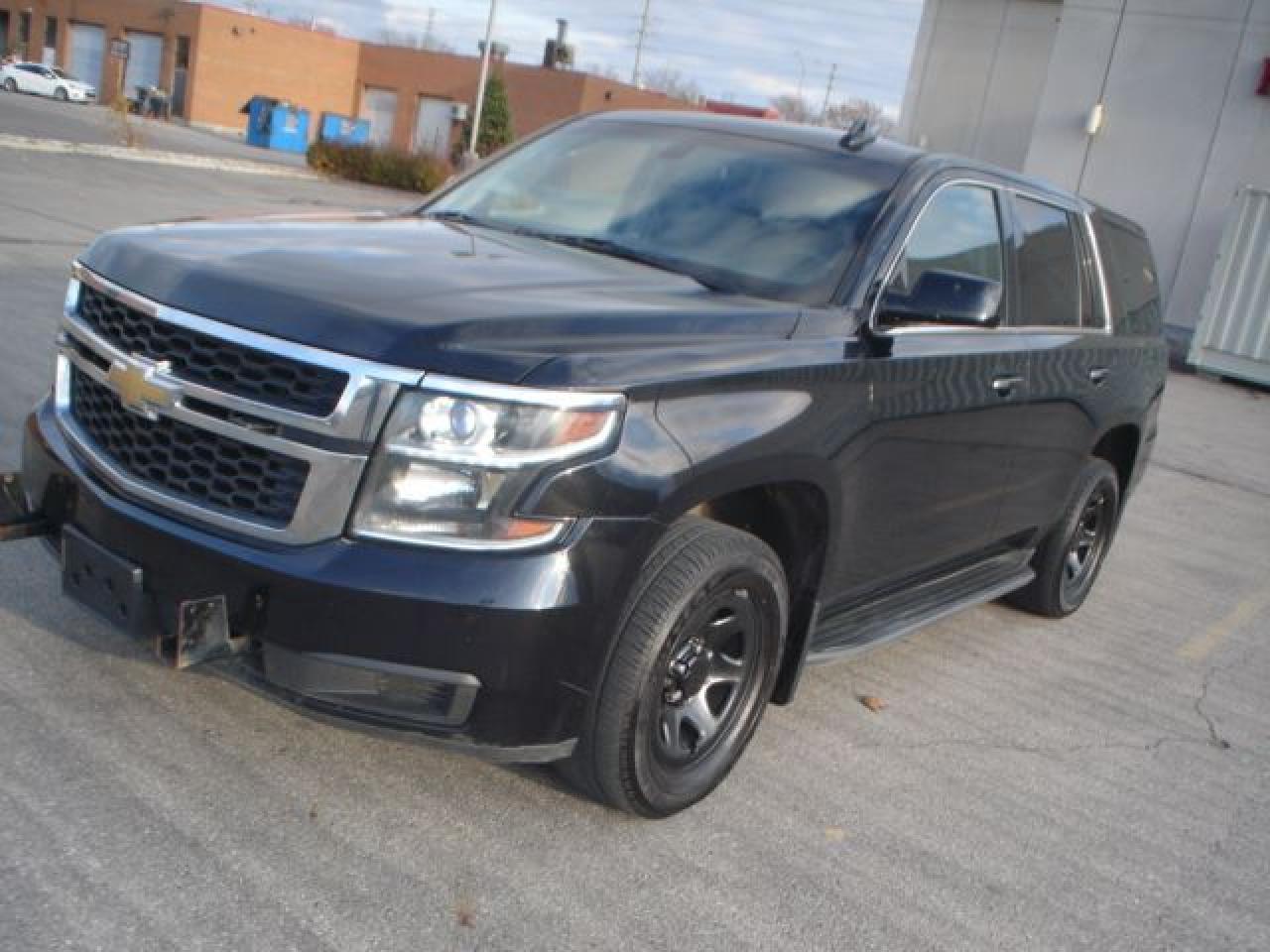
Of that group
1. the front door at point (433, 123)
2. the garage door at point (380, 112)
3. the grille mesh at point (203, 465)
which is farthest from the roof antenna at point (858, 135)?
the garage door at point (380, 112)

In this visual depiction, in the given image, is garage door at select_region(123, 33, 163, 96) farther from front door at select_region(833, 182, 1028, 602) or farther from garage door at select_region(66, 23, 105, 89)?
Result: front door at select_region(833, 182, 1028, 602)

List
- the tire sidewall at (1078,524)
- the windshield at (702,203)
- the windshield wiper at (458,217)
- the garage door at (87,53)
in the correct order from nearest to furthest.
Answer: the windshield at (702,203) < the windshield wiper at (458,217) < the tire sidewall at (1078,524) < the garage door at (87,53)

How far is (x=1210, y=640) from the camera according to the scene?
625 cm

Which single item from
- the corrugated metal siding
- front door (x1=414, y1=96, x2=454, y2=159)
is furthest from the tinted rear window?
front door (x1=414, y1=96, x2=454, y2=159)

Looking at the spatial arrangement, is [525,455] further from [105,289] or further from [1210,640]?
[1210,640]

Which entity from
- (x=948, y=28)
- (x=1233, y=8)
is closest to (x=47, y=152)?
(x=948, y=28)

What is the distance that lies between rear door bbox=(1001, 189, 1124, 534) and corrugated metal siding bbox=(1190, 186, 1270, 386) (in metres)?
15.7

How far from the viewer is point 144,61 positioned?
2596 inches

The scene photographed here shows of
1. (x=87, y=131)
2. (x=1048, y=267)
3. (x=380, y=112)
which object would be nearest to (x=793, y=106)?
(x=380, y=112)

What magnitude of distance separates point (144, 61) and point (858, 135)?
229 feet

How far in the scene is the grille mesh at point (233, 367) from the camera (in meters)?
2.91

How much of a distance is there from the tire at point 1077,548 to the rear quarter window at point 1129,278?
2.34 ft

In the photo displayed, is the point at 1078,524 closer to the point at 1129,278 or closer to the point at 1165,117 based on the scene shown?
Result: the point at 1129,278

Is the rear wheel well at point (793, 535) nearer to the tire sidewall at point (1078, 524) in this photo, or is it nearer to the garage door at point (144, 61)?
the tire sidewall at point (1078, 524)
